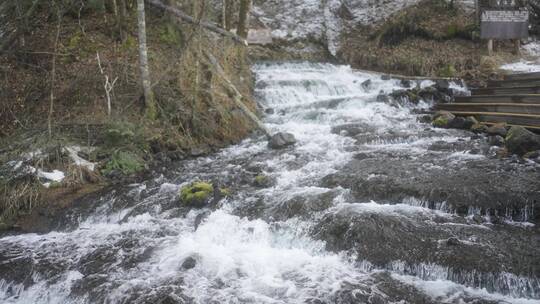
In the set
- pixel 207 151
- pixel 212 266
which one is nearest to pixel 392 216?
pixel 212 266

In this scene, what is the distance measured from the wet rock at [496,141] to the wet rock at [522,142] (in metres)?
0.53

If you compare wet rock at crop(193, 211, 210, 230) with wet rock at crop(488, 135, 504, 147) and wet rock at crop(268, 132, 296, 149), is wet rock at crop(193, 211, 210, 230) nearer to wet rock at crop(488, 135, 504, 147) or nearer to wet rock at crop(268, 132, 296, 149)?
wet rock at crop(268, 132, 296, 149)

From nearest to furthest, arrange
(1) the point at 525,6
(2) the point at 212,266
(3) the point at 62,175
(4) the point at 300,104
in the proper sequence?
(2) the point at 212,266 → (3) the point at 62,175 → (4) the point at 300,104 → (1) the point at 525,6

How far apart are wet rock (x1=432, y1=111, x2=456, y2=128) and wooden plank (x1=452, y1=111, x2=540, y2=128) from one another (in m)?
0.45

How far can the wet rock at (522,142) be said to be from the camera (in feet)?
26.8

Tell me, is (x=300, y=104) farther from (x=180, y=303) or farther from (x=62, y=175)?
(x=180, y=303)

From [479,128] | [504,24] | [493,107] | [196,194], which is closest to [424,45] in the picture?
[504,24]

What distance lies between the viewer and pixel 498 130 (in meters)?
9.75

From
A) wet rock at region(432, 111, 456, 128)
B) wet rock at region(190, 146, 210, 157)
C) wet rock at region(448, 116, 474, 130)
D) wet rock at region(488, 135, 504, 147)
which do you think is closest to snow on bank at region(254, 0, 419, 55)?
wet rock at region(432, 111, 456, 128)

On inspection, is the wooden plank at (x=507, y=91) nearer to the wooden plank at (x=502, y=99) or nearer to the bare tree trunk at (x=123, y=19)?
the wooden plank at (x=502, y=99)

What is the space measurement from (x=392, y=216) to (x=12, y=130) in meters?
7.99

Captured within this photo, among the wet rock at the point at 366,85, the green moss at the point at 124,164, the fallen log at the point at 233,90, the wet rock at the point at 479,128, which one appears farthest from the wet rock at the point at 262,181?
the wet rock at the point at 366,85

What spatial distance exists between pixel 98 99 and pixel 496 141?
9290 millimetres

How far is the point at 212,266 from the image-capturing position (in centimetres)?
545
